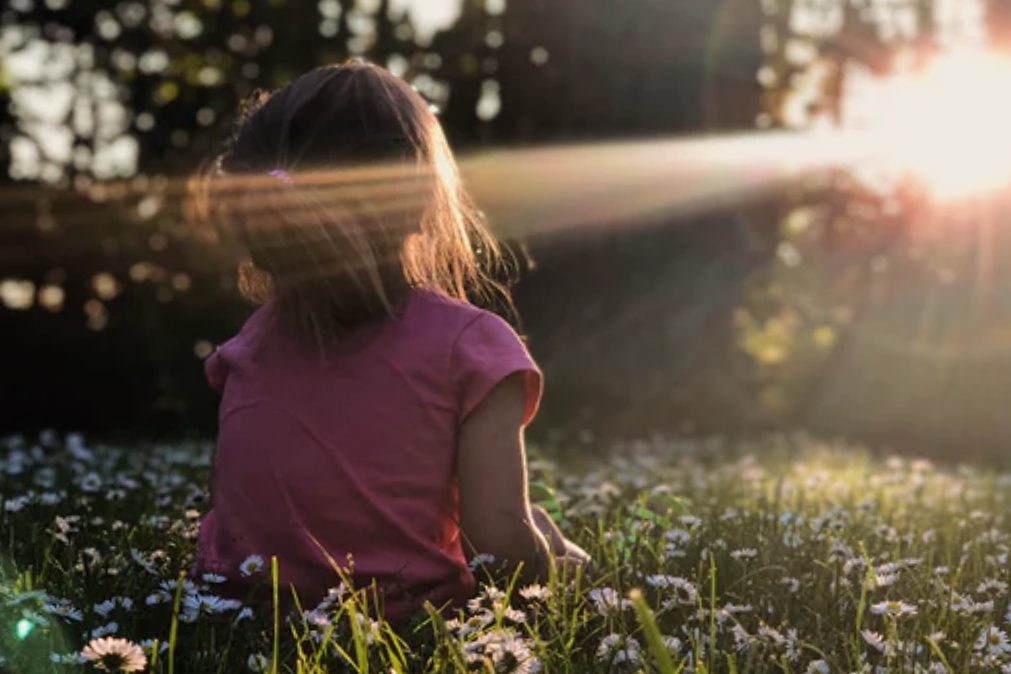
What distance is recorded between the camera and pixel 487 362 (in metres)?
2.45

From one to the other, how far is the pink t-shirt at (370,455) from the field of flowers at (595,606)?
10cm

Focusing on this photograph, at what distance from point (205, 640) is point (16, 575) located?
0.66 metres

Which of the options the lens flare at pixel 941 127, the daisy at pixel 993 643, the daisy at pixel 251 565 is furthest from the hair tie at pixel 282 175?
the lens flare at pixel 941 127

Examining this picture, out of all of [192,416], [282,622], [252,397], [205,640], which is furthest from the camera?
[192,416]

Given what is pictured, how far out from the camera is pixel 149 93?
31.2 feet

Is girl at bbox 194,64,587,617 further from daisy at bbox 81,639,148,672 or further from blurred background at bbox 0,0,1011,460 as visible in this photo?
blurred background at bbox 0,0,1011,460

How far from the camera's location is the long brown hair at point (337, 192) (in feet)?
7.95

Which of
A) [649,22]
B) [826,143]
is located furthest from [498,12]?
[826,143]

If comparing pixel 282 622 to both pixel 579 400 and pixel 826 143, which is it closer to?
pixel 579 400

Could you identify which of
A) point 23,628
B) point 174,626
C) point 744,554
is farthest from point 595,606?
point 23,628

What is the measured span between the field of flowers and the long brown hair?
576mm

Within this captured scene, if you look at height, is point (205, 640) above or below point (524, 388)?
below

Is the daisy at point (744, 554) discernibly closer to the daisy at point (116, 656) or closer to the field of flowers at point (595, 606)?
the field of flowers at point (595, 606)

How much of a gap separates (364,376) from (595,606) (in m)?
0.66
